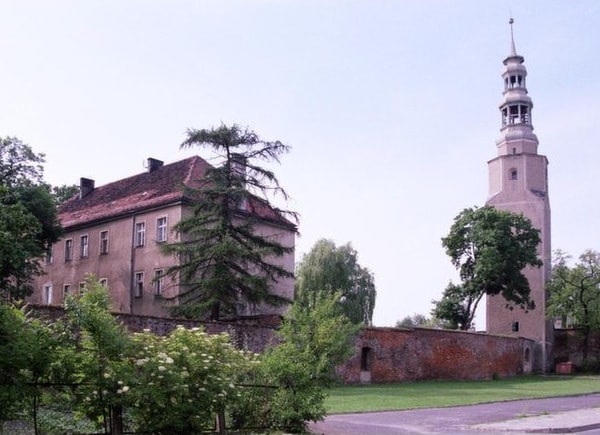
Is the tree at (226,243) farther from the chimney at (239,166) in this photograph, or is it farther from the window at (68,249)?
the window at (68,249)

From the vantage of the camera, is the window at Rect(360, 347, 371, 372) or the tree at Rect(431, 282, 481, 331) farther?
the tree at Rect(431, 282, 481, 331)

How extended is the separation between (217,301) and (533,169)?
140 ft

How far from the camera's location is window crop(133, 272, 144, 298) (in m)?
46.6

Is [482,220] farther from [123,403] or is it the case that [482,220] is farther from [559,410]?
[123,403]

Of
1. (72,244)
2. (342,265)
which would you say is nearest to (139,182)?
(72,244)

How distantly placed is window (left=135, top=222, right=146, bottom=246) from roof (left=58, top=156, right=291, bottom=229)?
96 cm

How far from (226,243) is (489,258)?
30.9 m

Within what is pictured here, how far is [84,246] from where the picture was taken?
51375 mm

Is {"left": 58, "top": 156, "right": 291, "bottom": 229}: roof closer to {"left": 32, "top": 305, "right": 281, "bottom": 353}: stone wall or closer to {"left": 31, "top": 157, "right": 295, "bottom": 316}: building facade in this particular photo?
{"left": 31, "top": 157, "right": 295, "bottom": 316}: building facade

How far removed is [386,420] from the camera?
18.4 metres

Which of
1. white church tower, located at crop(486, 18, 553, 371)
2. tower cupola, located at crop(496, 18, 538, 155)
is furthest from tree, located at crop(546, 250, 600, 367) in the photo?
tower cupola, located at crop(496, 18, 538, 155)

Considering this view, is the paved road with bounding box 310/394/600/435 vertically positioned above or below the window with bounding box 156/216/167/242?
below

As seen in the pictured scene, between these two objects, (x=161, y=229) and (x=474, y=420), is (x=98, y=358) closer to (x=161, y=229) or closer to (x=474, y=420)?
(x=474, y=420)

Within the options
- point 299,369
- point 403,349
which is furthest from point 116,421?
point 403,349
